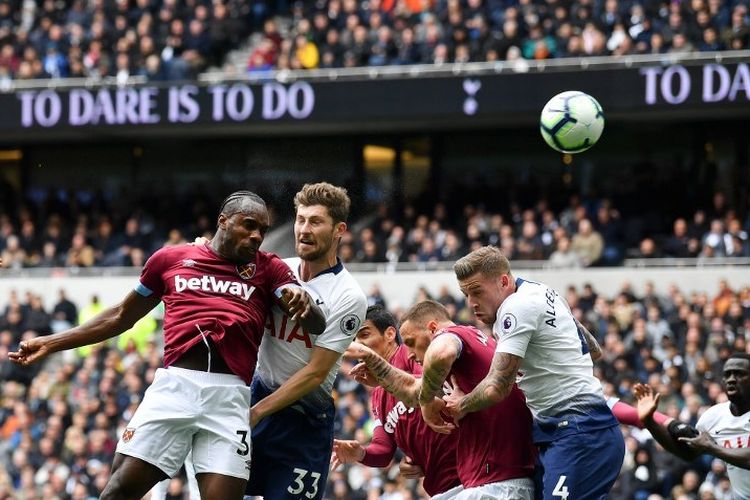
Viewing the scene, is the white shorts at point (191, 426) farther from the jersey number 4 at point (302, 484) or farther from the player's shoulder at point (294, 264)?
the player's shoulder at point (294, 264)

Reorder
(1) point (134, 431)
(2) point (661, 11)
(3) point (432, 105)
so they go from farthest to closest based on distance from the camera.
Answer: (3) point (432, 105) < (2) point (661, 11) < (1) point (134, 431)

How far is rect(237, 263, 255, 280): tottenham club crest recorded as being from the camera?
24.8 feet

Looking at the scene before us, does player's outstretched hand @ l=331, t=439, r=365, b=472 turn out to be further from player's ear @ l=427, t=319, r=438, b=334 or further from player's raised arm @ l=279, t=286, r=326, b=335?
player's raised arm @ l=279, t=286, r=326, b=335

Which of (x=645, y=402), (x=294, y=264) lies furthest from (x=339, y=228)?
(x=645, y=402)

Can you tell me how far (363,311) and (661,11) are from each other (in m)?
14.9

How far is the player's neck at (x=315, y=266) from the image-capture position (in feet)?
26.2

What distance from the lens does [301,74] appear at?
23797 mm

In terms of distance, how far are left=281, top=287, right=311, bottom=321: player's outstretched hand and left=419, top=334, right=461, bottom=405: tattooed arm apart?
2.46 feet

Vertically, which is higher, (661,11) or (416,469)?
(661,11)

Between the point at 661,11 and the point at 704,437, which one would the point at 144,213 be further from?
the point at 704,437

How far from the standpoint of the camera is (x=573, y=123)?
11344 millimetres

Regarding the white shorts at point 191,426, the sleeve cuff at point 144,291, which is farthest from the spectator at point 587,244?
the white shorts at point 191,426

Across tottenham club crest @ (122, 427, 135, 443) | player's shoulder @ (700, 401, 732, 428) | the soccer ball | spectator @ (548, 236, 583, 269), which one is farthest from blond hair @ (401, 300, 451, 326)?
spectator @ (548, 236, 583, 269)

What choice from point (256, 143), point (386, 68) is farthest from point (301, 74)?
point (256, 143)
